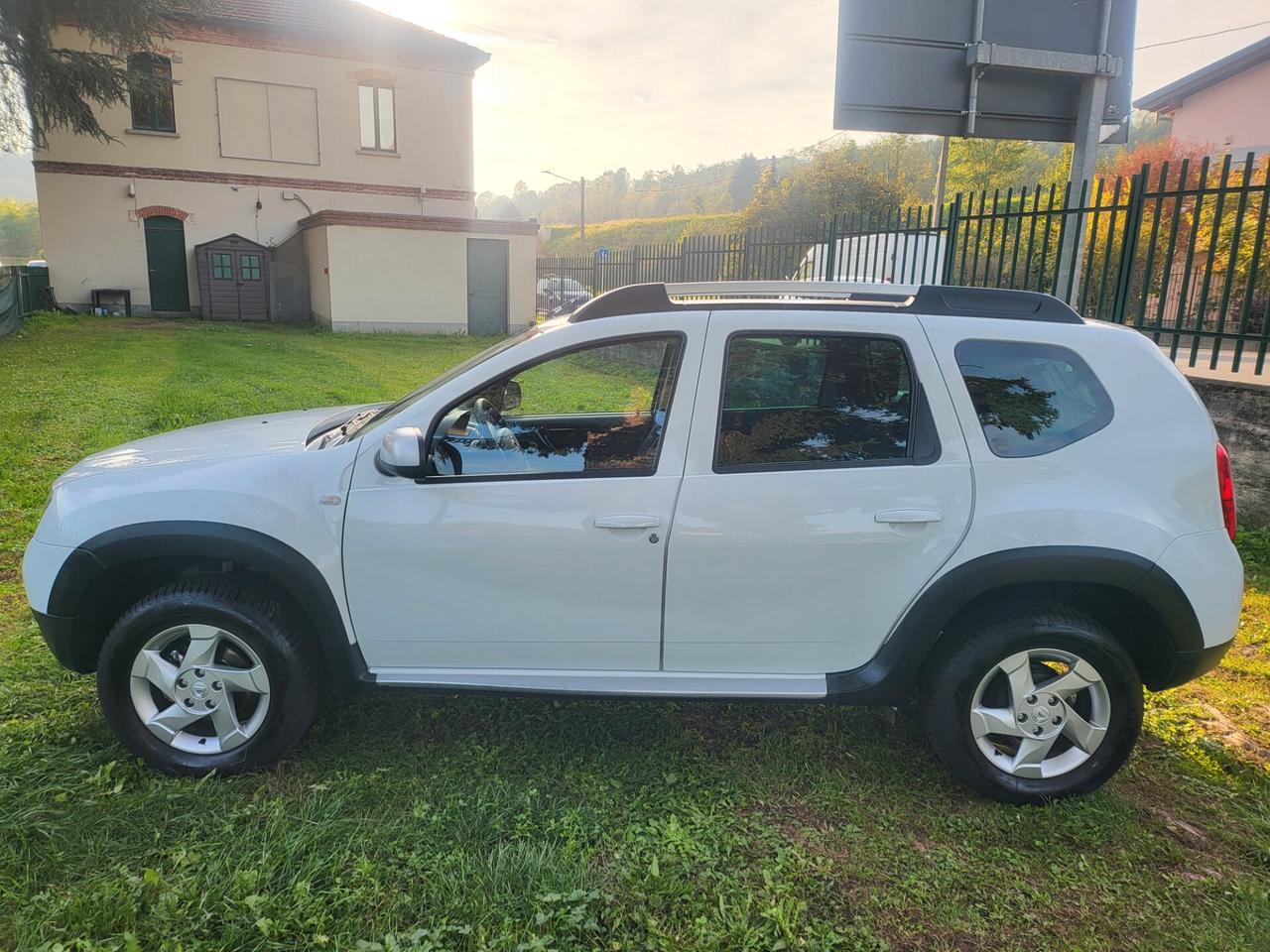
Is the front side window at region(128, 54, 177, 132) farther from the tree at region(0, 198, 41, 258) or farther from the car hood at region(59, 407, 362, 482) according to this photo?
the tree at region(0, 198, 41, 258)

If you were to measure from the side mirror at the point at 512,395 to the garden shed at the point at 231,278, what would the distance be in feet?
70.5

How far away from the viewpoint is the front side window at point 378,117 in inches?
920

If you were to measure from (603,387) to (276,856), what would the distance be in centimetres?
212

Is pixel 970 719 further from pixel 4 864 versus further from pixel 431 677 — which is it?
pixel 4 864

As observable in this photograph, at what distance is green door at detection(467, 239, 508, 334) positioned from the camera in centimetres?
2103

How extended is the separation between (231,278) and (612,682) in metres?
22.7

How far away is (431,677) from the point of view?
3.00 m

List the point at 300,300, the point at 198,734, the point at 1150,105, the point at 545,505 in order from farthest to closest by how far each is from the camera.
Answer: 1. the point at 1150,105
2. the point at 300,300
3. the point at 198,734
4. the point at 545,505

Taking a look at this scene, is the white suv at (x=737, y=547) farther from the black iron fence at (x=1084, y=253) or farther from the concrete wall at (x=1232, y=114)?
the concrete wall at (x=1232, y=114)

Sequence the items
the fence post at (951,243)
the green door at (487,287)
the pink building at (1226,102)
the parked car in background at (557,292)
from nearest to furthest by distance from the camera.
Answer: the fence post at (951,243)
the green door at (487,287)
the parked car in background at (557,292)
the pink building at (1226,102)

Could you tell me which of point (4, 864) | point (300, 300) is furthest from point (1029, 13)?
point (300, 300)

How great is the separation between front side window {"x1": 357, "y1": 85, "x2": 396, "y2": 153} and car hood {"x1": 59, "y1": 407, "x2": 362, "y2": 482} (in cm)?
2262

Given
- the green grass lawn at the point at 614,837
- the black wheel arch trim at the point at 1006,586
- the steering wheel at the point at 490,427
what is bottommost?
the green grass lawn at the point at 614,837

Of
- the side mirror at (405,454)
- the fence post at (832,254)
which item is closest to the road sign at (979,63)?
the fence post at (832,254)
